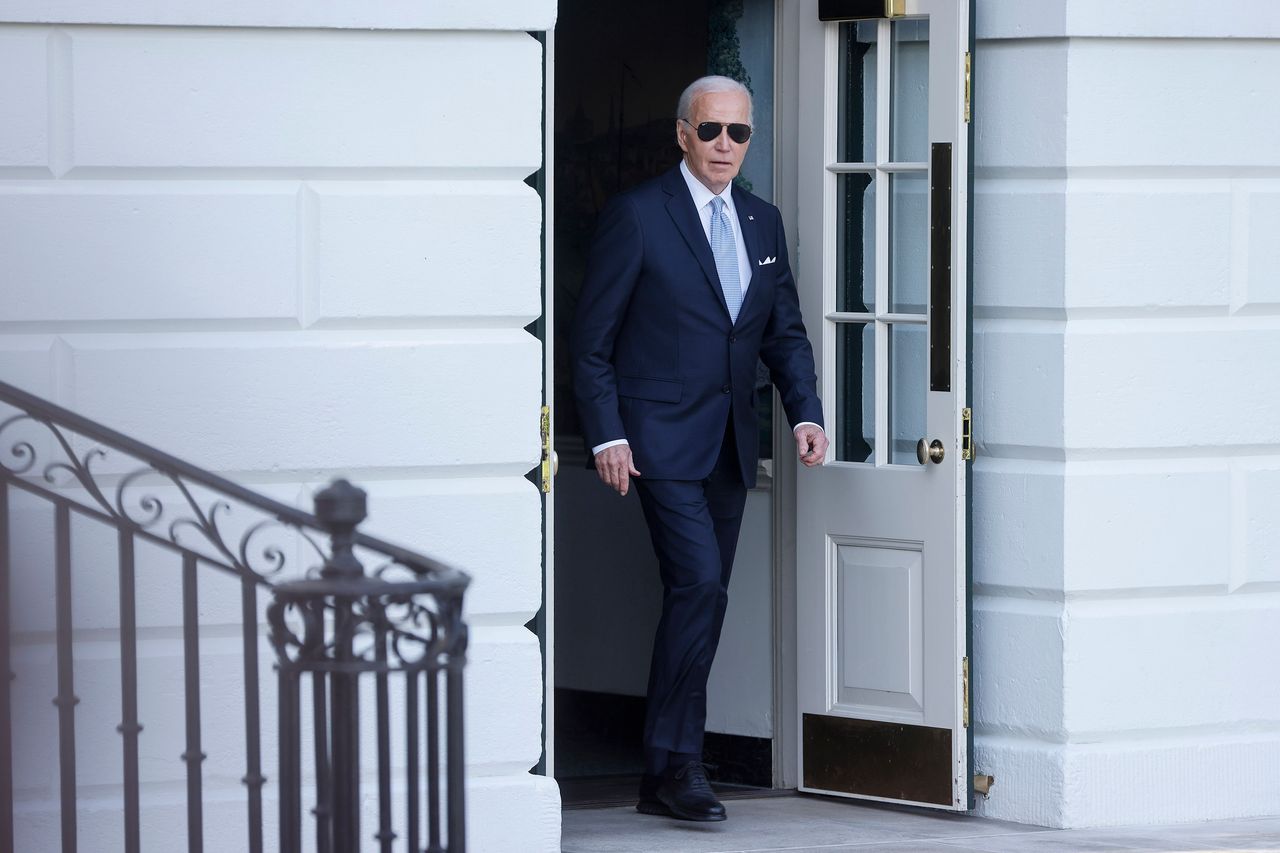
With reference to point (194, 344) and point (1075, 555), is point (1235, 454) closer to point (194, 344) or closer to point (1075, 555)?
point (1075, 555)

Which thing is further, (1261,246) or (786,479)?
(786,479)

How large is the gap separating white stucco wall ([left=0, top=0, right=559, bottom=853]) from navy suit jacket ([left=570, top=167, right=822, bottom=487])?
378mm

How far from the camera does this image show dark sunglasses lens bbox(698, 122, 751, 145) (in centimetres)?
506

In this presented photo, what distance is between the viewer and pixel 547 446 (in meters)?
4.78

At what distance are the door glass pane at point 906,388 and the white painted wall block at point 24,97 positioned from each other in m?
2.42

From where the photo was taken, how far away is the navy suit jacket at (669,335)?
5.05m

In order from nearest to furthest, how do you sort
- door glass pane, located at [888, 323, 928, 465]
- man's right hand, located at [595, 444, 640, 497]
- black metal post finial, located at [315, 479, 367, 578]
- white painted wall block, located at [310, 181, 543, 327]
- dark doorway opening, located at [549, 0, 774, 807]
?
black metal post finial, located at [315, 479, 367, 578] → white painted wall block, located at [310, 181, 543, 327] → man's right hand, located at [595, 444, 640, 497] → door glass pane, located at [888, 323, 928, 465] → dark doorway opening, located at [549, 0, 774, 807]

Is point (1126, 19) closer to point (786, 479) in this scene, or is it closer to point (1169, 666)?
point (786, 479)

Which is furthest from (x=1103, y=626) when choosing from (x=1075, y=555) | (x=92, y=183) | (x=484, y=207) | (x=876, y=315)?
(x=92, y=183)

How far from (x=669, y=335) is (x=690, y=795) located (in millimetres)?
1302

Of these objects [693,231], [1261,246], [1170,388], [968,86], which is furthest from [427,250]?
[1261,246]

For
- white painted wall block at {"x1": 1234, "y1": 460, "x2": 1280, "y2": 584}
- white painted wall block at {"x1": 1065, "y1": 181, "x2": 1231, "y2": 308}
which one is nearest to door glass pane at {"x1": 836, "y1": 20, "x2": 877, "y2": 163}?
white painted wall block at {"x1": 1065, "y1": 181, "x2": 1231, "y2": 308}

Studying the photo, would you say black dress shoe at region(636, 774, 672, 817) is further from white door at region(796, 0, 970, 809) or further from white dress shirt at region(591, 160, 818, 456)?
white dress shirt at region(591, 160, 818, 456)

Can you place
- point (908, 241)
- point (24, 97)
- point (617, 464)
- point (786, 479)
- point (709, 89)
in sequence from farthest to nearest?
1. point (786, 479)
2. point (908, 241)
3. point (709, 89)
4. point (617, 464)
5. point (24, 97)
